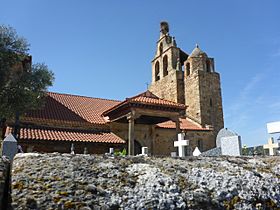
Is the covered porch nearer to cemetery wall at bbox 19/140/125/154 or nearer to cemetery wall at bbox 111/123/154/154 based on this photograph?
cemetery wall at bbox 111/123/154/154

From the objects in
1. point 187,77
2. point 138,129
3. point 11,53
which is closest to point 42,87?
point 11,53

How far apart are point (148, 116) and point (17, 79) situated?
25.0 feet

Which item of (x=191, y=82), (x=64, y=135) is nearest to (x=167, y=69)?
(x=191, y=82)

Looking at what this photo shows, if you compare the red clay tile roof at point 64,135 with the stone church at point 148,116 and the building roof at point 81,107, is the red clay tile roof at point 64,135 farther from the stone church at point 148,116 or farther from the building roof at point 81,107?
the building roof at point 81,107

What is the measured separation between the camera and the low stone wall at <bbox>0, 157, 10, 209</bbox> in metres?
1.18

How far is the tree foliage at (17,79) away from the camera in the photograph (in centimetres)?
1318

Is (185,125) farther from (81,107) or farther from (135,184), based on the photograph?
(135,184)

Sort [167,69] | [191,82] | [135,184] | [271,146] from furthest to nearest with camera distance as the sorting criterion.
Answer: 1. [167,69]
2. [191,82]
3. [271,146]
4. [135,184]

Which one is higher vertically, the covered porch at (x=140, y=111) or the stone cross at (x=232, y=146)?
the covered porch at (x=140, y=111)

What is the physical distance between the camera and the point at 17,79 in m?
13.9

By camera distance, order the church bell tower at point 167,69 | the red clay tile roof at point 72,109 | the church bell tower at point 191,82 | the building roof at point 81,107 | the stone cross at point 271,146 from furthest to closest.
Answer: the church bell tower at point 167,69, the church bell tower at point 191,82, the red clay tile roof at point 72,109, the building roof at point 81,107, the stone cross at point 271,146

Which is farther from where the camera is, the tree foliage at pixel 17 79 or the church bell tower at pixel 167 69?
the church bell tower at pixel 167 69

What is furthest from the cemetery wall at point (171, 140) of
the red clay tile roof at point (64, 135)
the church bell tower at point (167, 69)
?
the church bell tower at point (167, 69)

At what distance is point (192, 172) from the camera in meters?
1.66
